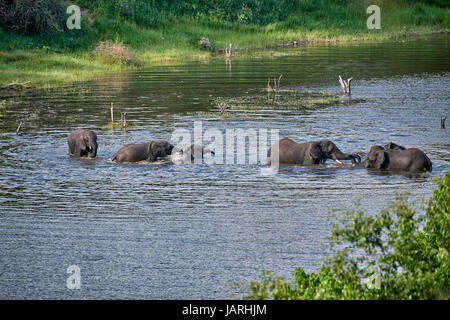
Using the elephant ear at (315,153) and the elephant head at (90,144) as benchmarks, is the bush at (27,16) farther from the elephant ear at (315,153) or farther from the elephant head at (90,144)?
the elephant ear at (315,153)

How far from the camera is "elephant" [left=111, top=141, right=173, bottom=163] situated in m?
19.0

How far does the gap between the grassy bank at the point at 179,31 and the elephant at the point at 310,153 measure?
20.0m

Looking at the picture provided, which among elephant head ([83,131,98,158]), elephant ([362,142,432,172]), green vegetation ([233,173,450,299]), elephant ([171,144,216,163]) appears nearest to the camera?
green vegetation ([233,173,450,299])

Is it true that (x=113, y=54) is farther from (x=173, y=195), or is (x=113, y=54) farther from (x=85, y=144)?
(x=173, y=195)

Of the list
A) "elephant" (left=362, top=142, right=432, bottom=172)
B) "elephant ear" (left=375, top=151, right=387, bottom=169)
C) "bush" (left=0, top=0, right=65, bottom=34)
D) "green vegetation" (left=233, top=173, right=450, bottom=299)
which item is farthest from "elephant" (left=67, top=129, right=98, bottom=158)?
"bush" (left=0, top=0, right=65, bottom=34)

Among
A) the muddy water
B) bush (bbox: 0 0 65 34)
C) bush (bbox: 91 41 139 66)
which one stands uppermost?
bush (bbox: 0 0 65 34)

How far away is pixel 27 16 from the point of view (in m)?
42.2

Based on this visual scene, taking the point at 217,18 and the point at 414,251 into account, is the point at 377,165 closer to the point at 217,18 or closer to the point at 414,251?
the point at 414,251

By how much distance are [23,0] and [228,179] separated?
29.6m

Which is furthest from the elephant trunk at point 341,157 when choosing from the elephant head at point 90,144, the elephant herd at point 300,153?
the elephant head at point 90,144

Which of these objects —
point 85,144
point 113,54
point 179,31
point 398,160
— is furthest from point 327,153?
point 179,31

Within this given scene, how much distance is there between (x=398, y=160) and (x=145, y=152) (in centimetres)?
640

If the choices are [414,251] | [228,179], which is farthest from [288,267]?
[228,179]

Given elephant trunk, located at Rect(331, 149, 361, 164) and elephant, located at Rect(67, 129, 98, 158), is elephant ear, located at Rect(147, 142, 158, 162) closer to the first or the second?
elephant, located at Rect(67, 129, 98, 158)
